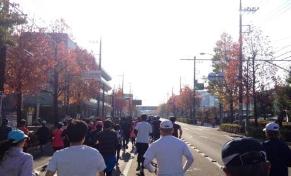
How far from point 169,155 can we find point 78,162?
189 centimetres

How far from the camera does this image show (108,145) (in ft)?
37.3

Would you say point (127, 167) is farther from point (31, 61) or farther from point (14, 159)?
point (31, 61)

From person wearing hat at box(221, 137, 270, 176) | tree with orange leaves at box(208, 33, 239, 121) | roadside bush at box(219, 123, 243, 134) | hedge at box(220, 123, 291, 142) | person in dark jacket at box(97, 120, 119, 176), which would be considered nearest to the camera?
person wearing hat at box(221, 137, 270, 176)

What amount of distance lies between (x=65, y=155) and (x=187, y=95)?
10213 centimetres

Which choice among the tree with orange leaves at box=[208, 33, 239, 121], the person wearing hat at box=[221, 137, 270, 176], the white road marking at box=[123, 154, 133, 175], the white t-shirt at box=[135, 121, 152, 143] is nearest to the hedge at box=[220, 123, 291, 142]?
the tree with orange leaves at box=[208, 33, 239, 121]

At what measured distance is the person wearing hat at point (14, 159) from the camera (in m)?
5.89

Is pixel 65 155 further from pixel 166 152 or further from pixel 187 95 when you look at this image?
→ pixel 187 95

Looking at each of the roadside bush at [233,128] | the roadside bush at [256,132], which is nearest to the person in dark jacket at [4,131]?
the roadside bush at [256,132]

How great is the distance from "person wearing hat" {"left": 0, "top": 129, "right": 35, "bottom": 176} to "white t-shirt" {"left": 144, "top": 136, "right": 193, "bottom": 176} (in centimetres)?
194

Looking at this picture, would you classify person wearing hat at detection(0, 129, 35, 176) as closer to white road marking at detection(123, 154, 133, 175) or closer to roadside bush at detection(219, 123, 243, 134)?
white road marking at detection(123, 154, 133, 175)

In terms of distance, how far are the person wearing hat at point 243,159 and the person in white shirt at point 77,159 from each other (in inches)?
103

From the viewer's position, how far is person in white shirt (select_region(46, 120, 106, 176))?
5.60 metres

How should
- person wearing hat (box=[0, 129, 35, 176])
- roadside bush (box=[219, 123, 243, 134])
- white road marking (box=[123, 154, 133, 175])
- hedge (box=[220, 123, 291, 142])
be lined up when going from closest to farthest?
person wearing hat (box=[0, 129, 35, 176])
white road marking (box=[123, 154, 133, 175])
hedge (box=[220, 123, 291, 142])
roadside bush (box=[219, 123, 243, 134])

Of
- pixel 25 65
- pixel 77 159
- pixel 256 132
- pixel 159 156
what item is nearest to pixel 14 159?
pixel 77 159
